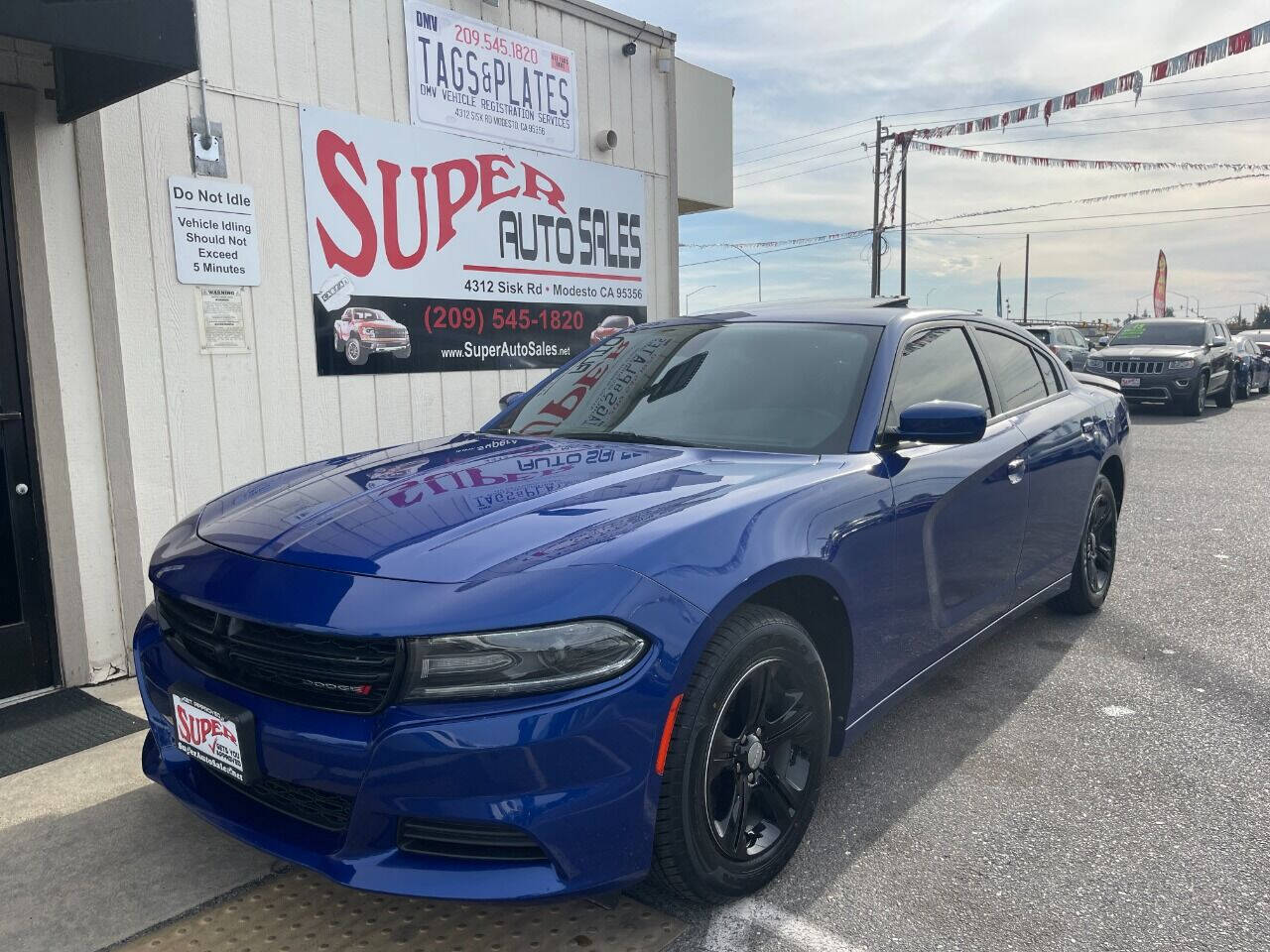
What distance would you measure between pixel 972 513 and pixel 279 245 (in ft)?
12.1

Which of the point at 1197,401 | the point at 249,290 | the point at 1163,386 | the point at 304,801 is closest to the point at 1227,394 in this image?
the point at 1197,401

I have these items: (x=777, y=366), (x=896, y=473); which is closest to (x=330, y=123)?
(x=777, y=366)

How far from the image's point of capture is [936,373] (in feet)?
11.6

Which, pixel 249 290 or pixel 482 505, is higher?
pixel 249 290

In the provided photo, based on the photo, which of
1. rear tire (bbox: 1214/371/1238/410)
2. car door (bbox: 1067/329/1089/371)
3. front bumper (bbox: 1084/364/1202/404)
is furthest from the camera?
car door (bbox: 1067/329/1089/371)

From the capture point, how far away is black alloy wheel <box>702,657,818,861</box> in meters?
2.36

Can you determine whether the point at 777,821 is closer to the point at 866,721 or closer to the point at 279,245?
the point at 866,721

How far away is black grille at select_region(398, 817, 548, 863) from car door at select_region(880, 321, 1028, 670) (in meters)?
1.46

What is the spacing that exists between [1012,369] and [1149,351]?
1431 cm

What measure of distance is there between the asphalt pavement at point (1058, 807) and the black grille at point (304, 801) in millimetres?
875

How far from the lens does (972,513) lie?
3373 millimetres

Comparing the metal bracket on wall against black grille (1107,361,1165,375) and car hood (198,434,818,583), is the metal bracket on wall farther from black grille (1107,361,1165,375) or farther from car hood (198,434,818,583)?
black grille (1107,361,1165,375)

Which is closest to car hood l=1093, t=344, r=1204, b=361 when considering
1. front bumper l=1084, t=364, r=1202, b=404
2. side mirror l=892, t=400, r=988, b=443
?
front bumper l=1084, t=364, r=1202, b=404

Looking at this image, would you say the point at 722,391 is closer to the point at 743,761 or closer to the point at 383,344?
the point at 743,761
